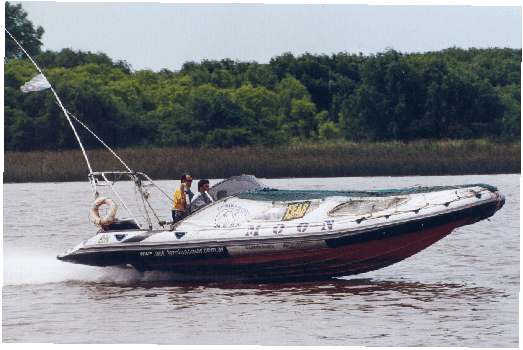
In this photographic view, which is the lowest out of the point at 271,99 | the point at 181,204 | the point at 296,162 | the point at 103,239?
the point at 103,239

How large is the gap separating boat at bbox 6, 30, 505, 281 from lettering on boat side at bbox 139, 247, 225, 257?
1 cm

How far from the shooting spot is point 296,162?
40.2 metres

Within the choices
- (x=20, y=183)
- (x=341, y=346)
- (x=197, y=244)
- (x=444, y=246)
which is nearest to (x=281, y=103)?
(x=20, y=183)

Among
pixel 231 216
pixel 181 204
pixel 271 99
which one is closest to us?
pixel 231 216

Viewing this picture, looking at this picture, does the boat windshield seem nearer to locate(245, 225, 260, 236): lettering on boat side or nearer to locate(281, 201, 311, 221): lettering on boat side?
locate(245, 225, 260, 236): lettering on boat side

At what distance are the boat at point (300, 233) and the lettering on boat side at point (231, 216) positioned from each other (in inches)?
0.5

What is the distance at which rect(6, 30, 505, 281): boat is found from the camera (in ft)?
65.0

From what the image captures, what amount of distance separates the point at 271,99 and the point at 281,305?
38939mm

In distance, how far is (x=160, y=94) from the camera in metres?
59.6

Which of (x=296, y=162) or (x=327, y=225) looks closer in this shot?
(x=327, y=225)

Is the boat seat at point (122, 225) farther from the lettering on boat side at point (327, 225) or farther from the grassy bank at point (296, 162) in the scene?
the grassy bank at point (296, 162)

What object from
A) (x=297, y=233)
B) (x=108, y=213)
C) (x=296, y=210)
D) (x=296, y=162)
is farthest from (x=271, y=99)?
(x=297, y=233)

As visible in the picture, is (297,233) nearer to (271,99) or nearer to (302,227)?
(302,227)

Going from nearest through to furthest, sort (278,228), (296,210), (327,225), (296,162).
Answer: (327,225)
(278,228)
(296,210)
(296,162)
